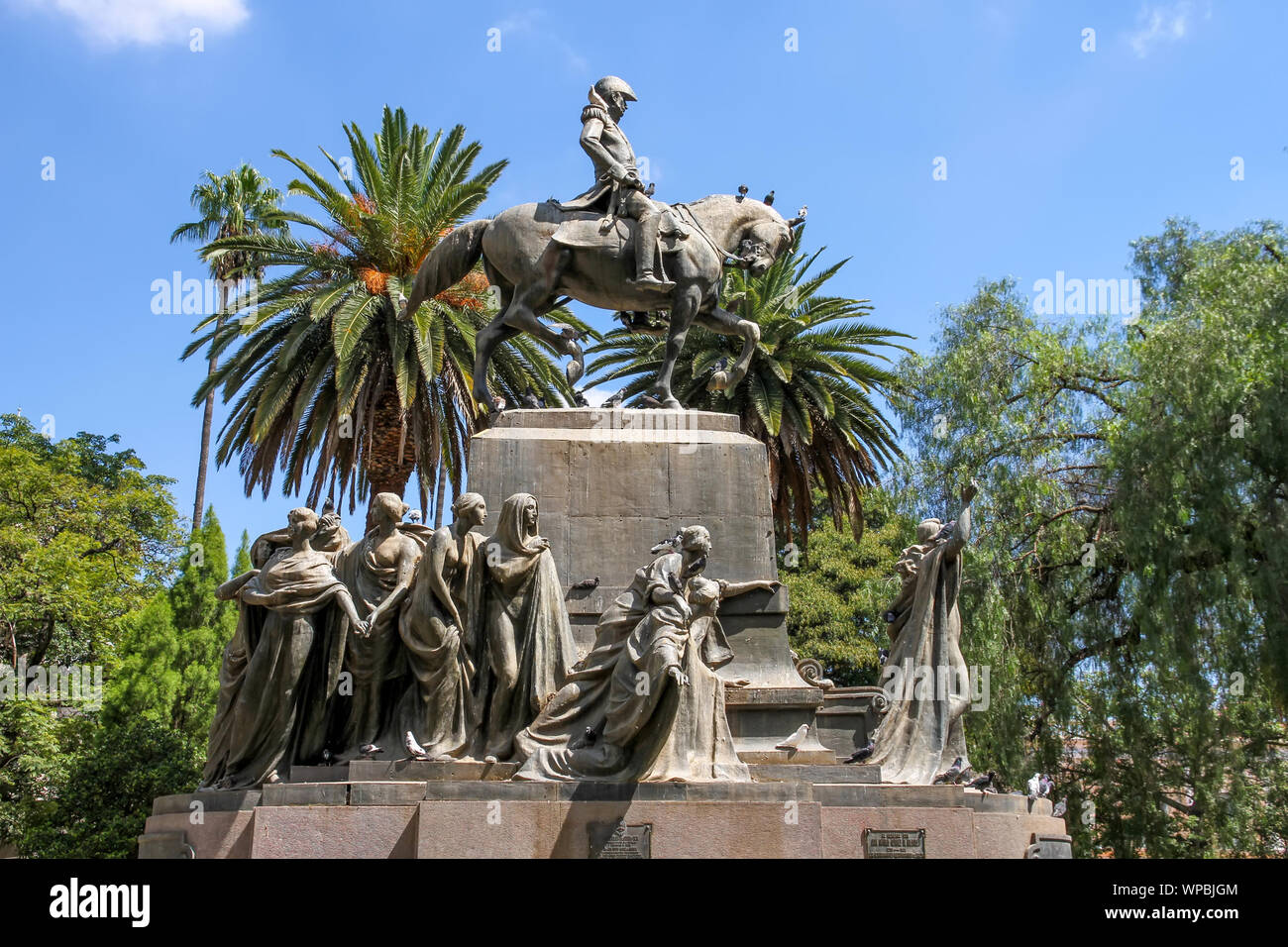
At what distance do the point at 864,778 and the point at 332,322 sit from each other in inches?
728

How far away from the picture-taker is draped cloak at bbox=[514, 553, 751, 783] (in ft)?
34.6

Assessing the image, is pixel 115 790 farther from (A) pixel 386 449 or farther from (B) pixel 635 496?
(B) pixel 635 496

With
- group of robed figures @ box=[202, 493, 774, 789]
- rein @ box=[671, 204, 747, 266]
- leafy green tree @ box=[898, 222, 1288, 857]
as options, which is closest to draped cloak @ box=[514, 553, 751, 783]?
group of robed figures @ box=[202, 493, 774, 789]

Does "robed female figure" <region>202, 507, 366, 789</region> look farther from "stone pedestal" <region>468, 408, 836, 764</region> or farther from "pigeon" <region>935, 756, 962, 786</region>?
"pigeon" <region>935, 756, 962, 786</region>

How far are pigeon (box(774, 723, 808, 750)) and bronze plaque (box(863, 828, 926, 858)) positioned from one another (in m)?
1.24

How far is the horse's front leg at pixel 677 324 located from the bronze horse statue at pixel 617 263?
0.01 metres

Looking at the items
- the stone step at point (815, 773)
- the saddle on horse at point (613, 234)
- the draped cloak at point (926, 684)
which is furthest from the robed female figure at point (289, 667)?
the draped cloak at point (926, 684)

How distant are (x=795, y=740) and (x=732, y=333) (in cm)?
533

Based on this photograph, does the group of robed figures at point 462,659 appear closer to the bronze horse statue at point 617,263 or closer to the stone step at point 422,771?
the stone step at point 422,771

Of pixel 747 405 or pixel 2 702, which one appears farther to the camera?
pixel 747 405

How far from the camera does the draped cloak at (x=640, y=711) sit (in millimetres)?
10539

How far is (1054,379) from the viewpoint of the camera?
27438 mm

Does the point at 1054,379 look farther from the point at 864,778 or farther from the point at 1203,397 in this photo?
the point at 864,778
